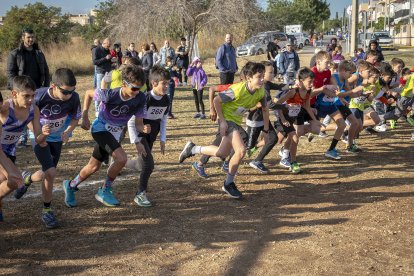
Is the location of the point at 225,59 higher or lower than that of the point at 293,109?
higher

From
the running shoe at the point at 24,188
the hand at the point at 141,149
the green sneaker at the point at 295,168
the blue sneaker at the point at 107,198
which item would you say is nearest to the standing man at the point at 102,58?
the green sneaker at the point at 295,168

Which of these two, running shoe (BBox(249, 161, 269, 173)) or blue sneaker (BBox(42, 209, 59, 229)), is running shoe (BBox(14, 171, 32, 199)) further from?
running shoe (BBox(249, 161, 269, 173))

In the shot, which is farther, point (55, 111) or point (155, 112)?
point (155, 112)

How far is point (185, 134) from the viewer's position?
11531 mm

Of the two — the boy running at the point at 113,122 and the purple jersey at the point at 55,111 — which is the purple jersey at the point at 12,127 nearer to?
the purple jersey at the point at 55,111

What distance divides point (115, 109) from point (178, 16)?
23.2 m

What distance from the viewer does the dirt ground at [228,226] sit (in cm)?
461

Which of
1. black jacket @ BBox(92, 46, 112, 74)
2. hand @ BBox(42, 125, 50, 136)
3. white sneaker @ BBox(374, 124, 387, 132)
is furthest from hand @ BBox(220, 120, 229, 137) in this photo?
black jacket @ BBox(92, 46, 112, 74)

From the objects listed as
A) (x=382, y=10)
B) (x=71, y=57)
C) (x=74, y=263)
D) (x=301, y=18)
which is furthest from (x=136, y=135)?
Answer: (x=382, y=10)

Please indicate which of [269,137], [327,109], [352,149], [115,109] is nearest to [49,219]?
[115,109]

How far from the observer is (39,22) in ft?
120

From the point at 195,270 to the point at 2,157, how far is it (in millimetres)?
2209

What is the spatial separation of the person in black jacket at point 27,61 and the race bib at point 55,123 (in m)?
3.75

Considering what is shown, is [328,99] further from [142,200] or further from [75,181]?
[75,181]
